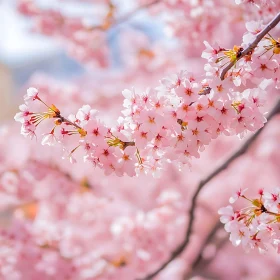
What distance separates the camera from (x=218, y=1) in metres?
3.14

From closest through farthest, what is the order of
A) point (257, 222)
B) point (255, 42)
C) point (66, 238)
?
point (255, 42) → point (257, 222) → point (66, 238)

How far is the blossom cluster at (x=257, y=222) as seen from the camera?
1.63 metres

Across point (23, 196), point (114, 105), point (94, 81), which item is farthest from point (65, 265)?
point (94, 81)

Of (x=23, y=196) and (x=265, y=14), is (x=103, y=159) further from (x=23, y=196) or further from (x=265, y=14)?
(x=23, y=196)

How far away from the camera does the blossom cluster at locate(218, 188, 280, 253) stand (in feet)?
5.33

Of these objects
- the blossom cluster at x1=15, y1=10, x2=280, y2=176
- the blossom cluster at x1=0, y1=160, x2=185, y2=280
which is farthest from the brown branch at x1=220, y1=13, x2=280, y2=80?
the blossom cluster at x1=0, y1=160, x2=185, y2=280

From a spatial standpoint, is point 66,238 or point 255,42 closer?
point 255,42

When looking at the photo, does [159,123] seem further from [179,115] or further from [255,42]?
[255,42]

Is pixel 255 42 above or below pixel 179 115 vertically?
above

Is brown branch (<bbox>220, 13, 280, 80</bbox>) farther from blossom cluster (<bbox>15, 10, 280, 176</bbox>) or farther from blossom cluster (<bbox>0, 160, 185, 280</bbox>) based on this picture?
blossom cluster (<bbox>0, 160, 185, 280</bbox>)

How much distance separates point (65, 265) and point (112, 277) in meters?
0.41

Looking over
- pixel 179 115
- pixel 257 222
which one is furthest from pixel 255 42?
pixel 257 222

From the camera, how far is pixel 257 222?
5.41 ft

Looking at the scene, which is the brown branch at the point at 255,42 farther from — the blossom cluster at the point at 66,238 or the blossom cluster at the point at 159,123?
the blossom cluster at the point at 66,238
